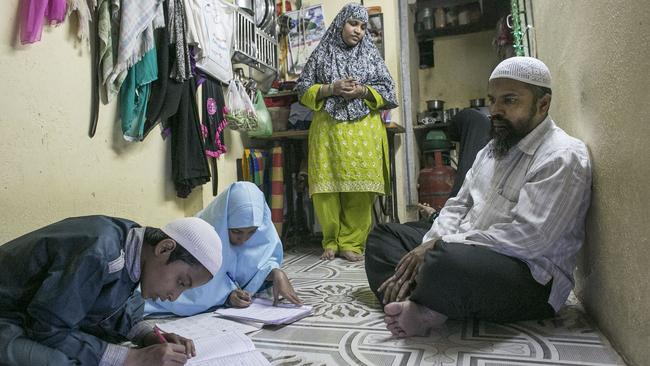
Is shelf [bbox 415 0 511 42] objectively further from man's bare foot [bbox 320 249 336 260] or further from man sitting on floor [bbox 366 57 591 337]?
man sitting on floor [bbox 366 57 591 337]

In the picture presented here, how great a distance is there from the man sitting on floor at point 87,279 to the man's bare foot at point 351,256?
5.00ft

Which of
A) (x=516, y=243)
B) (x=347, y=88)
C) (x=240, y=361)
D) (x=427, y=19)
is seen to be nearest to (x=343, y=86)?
(x=347, y=88)

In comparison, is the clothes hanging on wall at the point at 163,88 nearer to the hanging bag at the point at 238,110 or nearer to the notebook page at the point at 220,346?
the hanging bag at the point at 238,110

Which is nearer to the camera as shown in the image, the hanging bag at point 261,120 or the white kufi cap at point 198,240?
the white kufi cap at point 198,240

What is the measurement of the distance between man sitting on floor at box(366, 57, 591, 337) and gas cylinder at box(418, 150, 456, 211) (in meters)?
2.11

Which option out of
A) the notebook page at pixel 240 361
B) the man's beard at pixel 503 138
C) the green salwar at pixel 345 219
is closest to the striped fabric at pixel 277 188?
the green salwar at pixel 345 219

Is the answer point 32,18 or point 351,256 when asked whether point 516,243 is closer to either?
point 351,256

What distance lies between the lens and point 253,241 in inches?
68.5

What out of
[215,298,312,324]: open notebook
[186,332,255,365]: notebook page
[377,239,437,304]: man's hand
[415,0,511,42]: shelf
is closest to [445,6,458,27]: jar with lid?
[415,0,511,42]: shelf

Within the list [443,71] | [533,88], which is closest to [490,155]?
A: [533,88]

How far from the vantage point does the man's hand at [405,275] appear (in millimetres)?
1373

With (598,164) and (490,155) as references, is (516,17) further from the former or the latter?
(598,164)

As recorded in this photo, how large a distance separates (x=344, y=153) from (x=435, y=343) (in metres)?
1.45

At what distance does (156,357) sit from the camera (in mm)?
974
